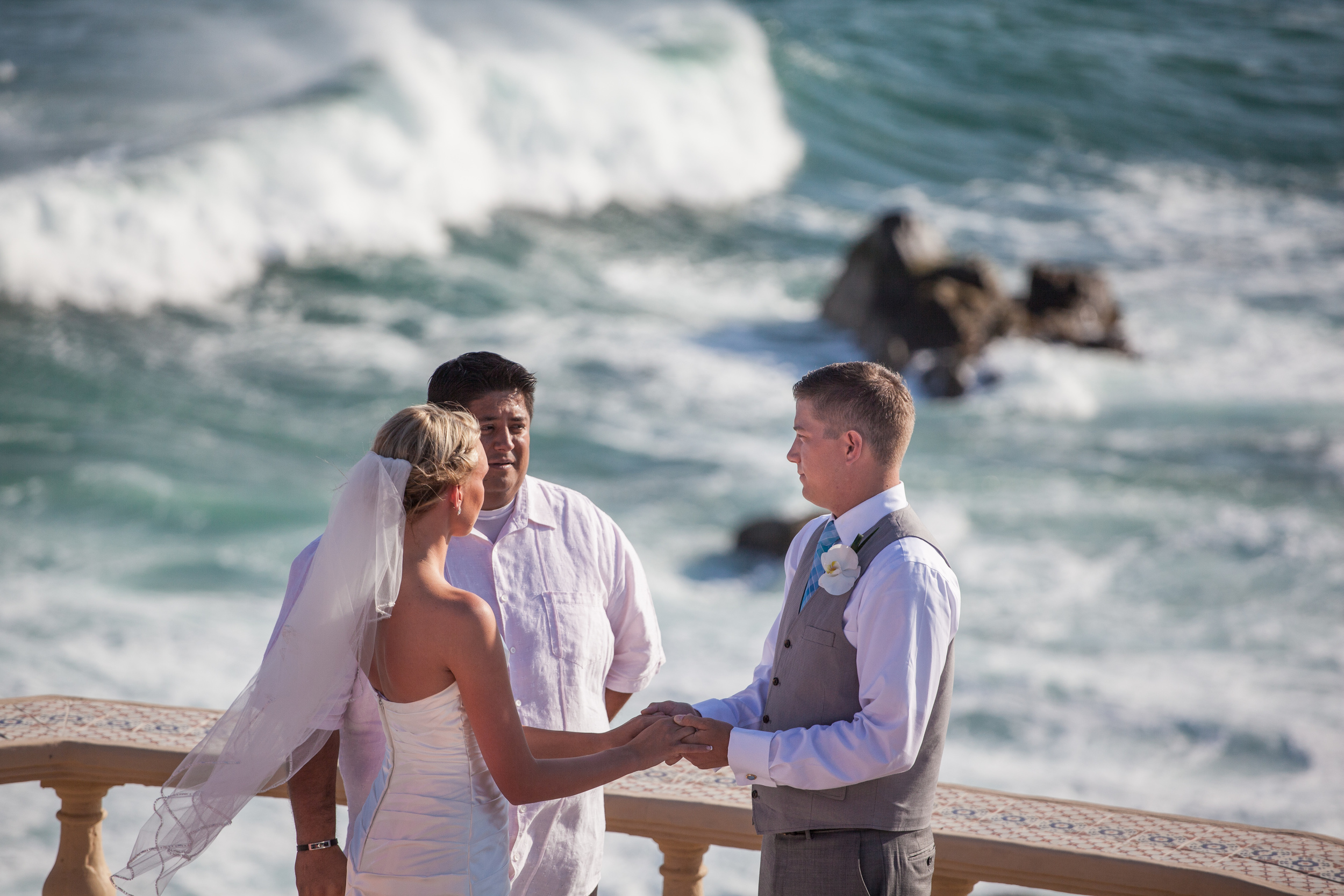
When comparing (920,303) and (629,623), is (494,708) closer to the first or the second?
(629,623)

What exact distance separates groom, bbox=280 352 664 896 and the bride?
14 centimetres

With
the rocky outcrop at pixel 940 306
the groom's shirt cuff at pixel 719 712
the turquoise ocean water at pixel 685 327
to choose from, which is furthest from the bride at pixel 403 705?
the rocky outcrop at pixel 940 306

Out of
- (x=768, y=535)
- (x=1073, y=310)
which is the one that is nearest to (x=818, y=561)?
(x=768, y=535)

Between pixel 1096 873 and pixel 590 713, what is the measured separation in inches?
43.2

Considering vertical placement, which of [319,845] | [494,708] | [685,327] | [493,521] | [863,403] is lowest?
[685,327]

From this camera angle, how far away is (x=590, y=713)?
8.82 ft

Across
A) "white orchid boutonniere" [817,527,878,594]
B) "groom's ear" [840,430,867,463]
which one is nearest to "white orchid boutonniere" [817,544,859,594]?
"white orchid boutonniere" [817,527,878,594]

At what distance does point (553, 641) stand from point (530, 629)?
0.19ft

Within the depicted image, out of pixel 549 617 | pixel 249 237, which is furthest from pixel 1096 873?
pixel 249 237

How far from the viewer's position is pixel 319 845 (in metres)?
2.45

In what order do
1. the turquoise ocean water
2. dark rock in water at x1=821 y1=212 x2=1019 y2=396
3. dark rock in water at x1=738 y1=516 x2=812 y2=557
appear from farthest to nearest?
dark rock in water at x1=821 y1=212 x2=1019 y2=396 < dark rock in water at x1=738 y1=516 x2=812 y2=557 < the turquoise ocean water

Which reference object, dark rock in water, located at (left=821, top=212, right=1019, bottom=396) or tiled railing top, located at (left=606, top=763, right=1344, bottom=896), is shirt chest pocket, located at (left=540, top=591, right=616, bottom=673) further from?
dark rock in water, located at (left=821, top=212, right=1019, bottom=396)

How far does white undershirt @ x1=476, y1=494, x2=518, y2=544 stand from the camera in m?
2.72

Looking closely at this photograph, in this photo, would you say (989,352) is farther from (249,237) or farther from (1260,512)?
(249,237)
